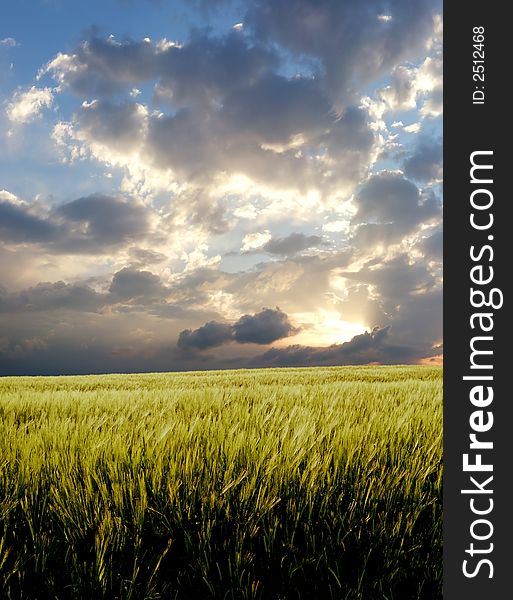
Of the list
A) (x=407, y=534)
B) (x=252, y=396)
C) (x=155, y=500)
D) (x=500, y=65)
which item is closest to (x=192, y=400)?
(x=252, y=396)

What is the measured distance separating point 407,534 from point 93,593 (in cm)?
108

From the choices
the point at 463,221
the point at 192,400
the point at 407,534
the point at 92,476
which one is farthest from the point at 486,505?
the point at 192,400

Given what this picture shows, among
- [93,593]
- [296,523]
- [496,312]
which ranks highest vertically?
[496,312]

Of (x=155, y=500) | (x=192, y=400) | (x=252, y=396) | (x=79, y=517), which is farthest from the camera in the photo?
(x=252, y=396)

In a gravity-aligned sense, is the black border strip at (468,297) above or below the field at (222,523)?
above

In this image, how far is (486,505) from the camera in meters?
1.42

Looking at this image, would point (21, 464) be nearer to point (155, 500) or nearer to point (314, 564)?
point (155, 500)

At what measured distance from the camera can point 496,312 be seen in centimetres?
148

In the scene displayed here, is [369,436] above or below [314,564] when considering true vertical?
above

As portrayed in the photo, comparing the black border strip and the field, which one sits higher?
the black border strip

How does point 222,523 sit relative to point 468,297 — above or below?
below

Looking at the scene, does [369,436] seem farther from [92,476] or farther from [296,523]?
[92,476]

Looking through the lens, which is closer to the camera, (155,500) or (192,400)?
(155,500)

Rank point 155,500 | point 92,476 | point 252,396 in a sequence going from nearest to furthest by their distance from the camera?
1. point 155,500
2. point 92,476
3. point 252,396
